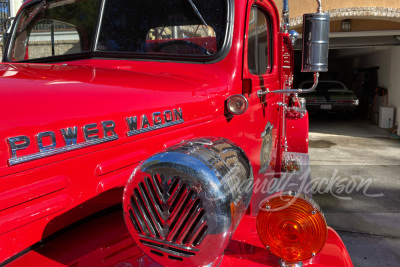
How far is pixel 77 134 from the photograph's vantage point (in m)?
1.04

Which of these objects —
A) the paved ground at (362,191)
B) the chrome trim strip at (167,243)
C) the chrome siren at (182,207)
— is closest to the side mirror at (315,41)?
the chrome siren at (182,207)

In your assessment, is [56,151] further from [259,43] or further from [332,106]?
[332,106]

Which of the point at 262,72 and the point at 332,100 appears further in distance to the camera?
the point at 332,100

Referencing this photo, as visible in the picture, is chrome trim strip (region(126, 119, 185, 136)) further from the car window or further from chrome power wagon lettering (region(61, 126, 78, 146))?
the car window

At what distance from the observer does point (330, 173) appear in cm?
539

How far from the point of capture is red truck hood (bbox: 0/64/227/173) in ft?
3.06

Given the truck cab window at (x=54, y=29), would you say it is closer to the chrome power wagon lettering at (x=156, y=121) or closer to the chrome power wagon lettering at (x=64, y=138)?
the chrome power wagon lettering at (x=156, y=121)

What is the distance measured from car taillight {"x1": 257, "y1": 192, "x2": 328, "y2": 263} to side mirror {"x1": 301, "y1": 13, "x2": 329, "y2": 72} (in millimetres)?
785

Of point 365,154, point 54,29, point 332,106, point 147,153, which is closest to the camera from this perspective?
point 147,153

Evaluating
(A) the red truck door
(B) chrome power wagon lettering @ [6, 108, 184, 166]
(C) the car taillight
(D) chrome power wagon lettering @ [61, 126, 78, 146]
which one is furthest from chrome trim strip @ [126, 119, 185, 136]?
(A) the red truck door

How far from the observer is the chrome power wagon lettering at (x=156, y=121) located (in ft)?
4.07

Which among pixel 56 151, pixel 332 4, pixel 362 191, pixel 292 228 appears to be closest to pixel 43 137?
pixel 56 151

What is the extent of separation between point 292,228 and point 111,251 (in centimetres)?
59

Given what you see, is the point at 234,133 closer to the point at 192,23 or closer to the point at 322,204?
the point at 192,23
